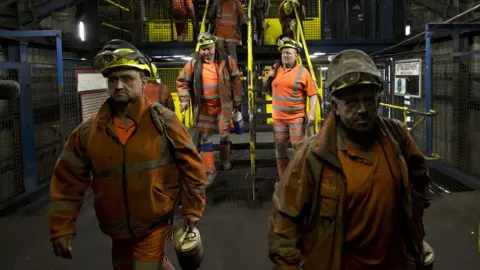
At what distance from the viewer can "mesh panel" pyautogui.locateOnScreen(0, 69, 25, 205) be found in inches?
276

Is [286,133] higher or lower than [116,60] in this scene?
lower

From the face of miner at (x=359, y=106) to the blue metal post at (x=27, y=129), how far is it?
19.3 ft

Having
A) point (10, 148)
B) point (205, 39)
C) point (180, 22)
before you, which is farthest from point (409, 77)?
point (10, 148)

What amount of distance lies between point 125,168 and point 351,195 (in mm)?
1408

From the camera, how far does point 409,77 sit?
9.30 m

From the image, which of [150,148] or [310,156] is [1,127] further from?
[310,156]

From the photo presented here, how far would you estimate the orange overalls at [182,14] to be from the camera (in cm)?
981

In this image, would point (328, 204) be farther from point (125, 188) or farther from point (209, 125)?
point (209, 125)

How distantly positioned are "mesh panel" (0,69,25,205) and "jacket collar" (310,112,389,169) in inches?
235

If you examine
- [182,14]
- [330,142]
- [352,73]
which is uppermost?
[182,14]

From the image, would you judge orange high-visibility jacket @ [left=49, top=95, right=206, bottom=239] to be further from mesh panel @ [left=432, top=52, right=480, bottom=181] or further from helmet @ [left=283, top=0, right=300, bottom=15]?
mesh panel @ [left=432, top=52, right=480, bottom=181]

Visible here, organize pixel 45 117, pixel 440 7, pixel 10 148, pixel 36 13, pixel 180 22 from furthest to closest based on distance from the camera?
1. pixel 180 22
2. pixel 440 7
3. pixel 45 117
4. pixel 36 13
5. pixel 10 148

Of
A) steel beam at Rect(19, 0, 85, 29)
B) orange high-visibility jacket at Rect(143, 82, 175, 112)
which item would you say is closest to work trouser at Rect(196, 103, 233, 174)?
orange high-visibility jacket at Rect(143, 82, 175, 112)

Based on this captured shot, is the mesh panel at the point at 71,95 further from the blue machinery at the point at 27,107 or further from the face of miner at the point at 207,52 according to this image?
the face of miner at the point at 207,52
